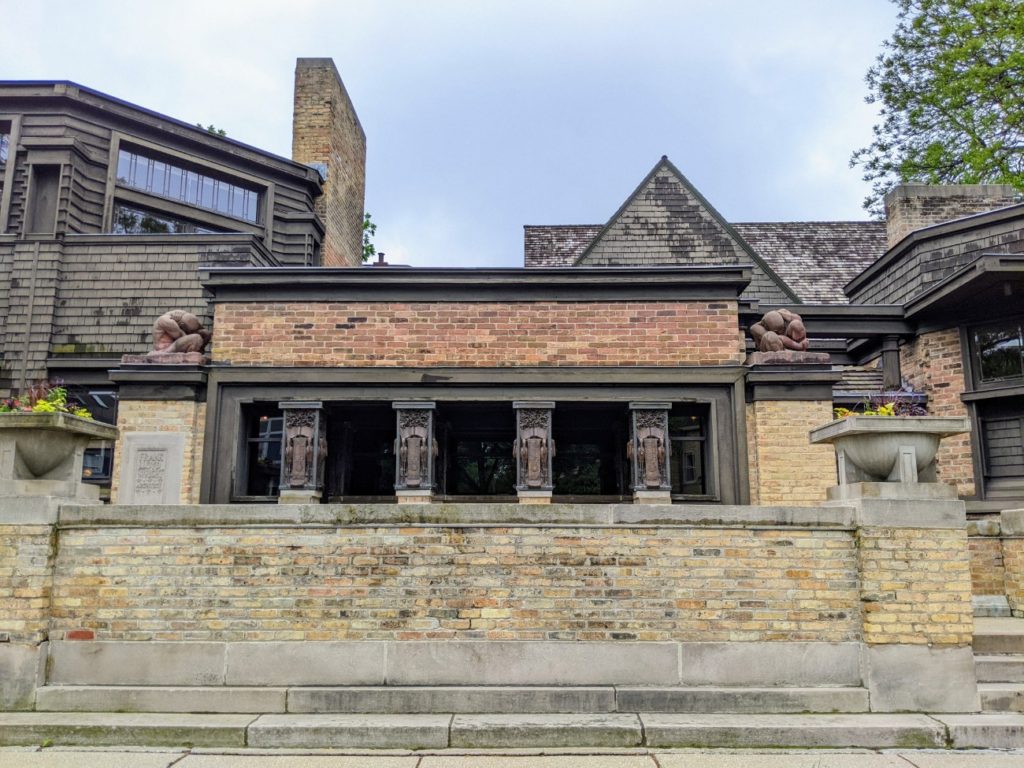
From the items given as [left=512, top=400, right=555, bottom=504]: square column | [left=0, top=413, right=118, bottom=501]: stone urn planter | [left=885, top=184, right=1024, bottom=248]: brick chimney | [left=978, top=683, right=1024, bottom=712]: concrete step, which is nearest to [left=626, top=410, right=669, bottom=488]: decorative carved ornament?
[left=512, top=400, right=555, bottom=504]: square column

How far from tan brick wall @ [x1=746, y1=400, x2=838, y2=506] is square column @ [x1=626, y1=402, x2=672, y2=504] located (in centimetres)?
109

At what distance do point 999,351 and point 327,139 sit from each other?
1562 cm

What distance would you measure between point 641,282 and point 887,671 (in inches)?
230

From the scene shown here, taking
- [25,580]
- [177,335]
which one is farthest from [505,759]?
[177,335]

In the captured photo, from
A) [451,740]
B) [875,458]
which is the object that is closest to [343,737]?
[451,740]

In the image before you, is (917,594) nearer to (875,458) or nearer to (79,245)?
(875,458)

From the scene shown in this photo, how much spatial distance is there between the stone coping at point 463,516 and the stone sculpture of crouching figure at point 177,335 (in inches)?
173

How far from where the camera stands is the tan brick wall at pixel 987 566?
8.70m

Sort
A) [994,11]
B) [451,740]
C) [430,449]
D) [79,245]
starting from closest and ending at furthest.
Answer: [451,740] < [430,449] < [79,245] < [994,11]

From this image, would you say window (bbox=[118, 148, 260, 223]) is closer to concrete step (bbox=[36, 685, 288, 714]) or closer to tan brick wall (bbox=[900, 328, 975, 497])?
concrete step (bbox=[36, 685, 288, 714])

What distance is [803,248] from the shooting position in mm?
19734

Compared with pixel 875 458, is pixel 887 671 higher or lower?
lower

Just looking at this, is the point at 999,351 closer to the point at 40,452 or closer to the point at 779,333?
the point at 779,333

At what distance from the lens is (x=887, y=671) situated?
240 inches
